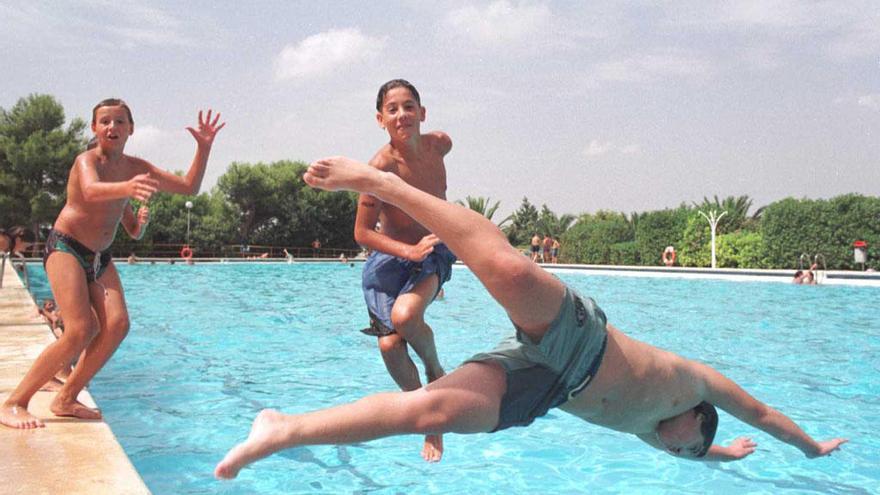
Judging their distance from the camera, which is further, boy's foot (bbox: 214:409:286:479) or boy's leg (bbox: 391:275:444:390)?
boy's leg (bbox: 391:275:444:390)

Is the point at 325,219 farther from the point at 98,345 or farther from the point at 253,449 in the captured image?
the point at 253,449

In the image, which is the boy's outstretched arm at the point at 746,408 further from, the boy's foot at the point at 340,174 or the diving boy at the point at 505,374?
the boy's foot at the point at 340,174

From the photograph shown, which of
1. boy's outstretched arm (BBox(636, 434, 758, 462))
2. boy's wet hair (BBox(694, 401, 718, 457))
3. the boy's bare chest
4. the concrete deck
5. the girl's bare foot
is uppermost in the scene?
the boy's bare chest

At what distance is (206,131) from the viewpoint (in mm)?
5000

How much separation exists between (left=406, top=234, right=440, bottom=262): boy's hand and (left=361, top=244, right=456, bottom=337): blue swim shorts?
0.50 metres

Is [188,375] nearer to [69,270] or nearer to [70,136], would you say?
[69,270]

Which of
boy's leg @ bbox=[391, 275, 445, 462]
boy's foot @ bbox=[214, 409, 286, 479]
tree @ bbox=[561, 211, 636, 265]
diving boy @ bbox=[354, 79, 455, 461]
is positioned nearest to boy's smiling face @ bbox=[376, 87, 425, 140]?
diving boy @ bbox=[354, 79, 455, 461]

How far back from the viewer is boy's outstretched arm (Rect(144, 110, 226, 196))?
15.8ft

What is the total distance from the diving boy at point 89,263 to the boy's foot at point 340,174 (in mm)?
1953

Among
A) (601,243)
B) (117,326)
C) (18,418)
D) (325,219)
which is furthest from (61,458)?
(325,219)

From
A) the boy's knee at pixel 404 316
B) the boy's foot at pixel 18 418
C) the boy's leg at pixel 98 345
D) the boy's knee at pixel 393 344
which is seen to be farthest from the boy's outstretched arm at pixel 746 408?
the boy's foot at pixel 18 418

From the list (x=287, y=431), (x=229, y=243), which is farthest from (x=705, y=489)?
(x=229, y=243)

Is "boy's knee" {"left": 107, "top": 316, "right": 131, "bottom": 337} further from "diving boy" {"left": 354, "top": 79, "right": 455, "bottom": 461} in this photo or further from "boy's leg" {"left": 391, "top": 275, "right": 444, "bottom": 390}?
"boy's leg" {"left": 391, "top": 275, "right": 444, "bottom": 390}

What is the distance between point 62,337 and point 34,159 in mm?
44605
